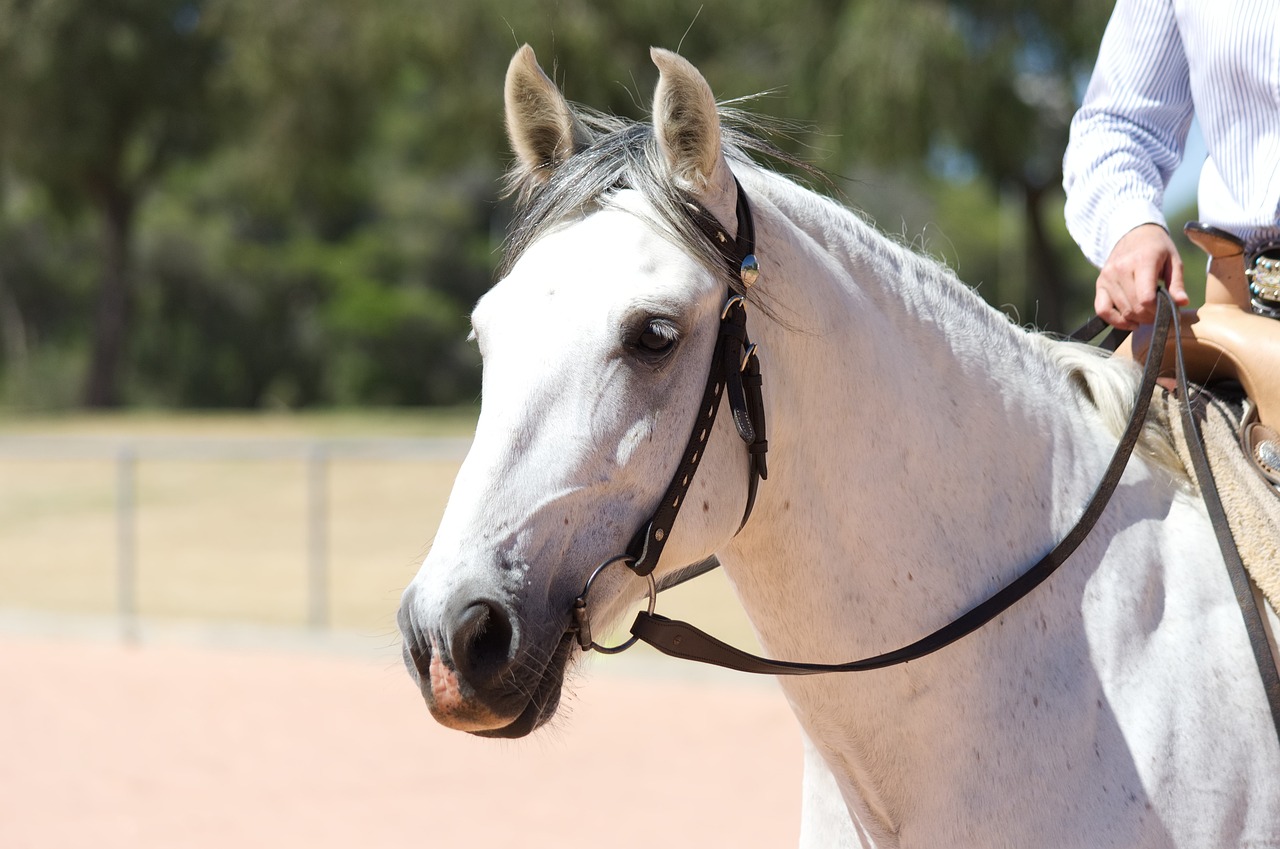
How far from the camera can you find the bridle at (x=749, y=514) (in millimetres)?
1749

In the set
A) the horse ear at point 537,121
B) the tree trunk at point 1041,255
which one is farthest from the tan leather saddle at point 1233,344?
the tree trunk at point 1041,255

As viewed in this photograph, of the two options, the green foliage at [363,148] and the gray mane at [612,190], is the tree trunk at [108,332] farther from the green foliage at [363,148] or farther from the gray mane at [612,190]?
the gray mane at [612,190]

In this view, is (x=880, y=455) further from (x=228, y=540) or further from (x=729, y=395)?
(x=228, y=540)

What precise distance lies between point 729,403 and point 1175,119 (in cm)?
129

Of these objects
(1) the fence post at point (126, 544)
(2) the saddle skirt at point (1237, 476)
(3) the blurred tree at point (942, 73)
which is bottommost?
(1) the fence post at point (126, 544)

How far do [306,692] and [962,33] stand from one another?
1233 centimetres

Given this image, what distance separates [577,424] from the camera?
5.51 ft

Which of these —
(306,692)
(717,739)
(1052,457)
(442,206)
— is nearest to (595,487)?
(1052,457)

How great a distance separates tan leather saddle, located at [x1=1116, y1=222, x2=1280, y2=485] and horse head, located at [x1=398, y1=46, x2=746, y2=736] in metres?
0.98

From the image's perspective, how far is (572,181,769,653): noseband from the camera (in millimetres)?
1738

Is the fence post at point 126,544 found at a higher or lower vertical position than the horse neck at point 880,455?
lower

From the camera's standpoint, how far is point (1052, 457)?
213 centimetres

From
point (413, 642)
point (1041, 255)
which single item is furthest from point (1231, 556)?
point (1041, 255)

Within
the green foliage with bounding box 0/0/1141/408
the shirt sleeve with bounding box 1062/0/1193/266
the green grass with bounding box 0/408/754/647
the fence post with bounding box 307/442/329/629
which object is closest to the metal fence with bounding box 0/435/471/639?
the fence post with bounding box 307/442/329/629
